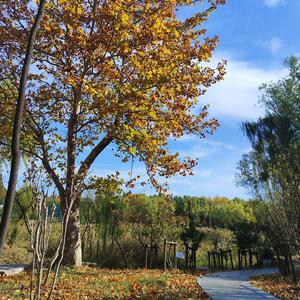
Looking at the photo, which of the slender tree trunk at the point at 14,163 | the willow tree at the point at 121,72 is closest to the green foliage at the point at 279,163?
the willow tree at the point at 121,72

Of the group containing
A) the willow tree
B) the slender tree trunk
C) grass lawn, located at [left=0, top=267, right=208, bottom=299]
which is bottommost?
grass lawn, located at [left=0, top=267, right=208, bottom=299]

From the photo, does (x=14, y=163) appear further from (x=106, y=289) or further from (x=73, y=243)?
(x=73, y=243)

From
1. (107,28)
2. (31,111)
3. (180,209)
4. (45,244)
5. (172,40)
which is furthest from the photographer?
(180,209)

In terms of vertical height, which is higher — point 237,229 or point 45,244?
point 237,229

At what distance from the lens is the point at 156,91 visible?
465 inches

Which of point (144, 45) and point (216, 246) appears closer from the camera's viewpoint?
point (144, 45)

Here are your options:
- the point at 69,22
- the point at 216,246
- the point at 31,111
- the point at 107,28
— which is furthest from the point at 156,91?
the point at 216,246

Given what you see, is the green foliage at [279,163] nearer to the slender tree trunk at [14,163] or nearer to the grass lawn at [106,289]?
the grass lawn at [106,289]

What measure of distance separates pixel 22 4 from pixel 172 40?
427 centimetres

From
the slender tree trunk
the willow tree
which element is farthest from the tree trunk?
the slender tree trunk

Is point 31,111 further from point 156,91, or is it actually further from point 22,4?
point 156,91

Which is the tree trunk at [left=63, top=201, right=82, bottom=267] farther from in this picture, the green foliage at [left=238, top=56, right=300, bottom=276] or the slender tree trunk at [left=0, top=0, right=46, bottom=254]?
the slender tree trunk at [left=0, top=0, right=46, bottom=254]

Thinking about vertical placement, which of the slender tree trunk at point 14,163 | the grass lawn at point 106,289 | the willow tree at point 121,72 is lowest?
the grass lawn at point 106,289

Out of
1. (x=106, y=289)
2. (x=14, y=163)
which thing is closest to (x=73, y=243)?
(x=106, y=289)
